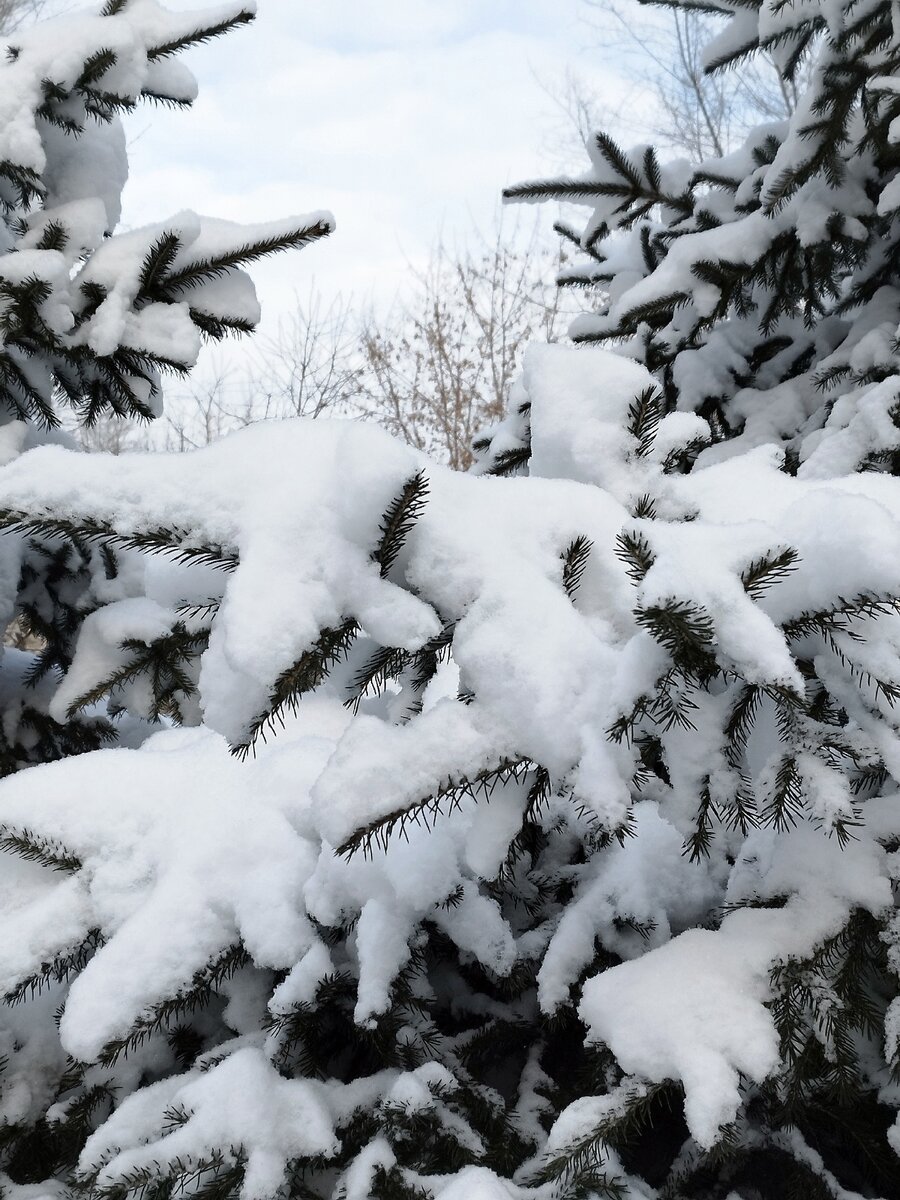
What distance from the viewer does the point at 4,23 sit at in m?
14.2

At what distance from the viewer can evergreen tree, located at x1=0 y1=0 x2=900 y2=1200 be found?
94 cm

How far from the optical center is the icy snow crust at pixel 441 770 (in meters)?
0.93

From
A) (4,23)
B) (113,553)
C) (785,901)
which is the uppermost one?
(4,23)

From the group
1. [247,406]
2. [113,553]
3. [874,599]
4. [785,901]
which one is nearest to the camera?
[874,599]

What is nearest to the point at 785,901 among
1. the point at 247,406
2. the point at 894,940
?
the point at 894,940

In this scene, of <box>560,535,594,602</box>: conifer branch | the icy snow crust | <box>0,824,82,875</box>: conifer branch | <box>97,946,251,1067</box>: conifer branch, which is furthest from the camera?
<box>0,824,82,875</box>: conifer branch

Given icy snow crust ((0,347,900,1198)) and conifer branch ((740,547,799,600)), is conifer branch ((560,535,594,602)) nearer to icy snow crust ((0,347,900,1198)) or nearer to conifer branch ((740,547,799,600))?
icy snow crust ((0,347,900,1198))

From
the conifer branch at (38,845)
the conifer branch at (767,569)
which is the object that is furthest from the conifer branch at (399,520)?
the conifer branch at (38,845)

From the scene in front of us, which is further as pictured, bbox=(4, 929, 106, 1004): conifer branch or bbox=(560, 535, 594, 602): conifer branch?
bbox=(4, 929, 106, 1004): conifer branch

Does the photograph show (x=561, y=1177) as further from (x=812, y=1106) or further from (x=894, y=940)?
(x=894, y=940)

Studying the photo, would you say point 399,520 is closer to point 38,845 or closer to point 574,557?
point 574,557

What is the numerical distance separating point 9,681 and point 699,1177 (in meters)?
2.55

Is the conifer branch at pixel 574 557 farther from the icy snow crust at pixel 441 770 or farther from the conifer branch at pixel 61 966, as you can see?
the conifer branch at pixel 61 966

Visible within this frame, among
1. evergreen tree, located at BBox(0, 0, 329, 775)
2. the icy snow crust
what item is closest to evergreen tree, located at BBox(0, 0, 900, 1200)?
the icy snow crust
